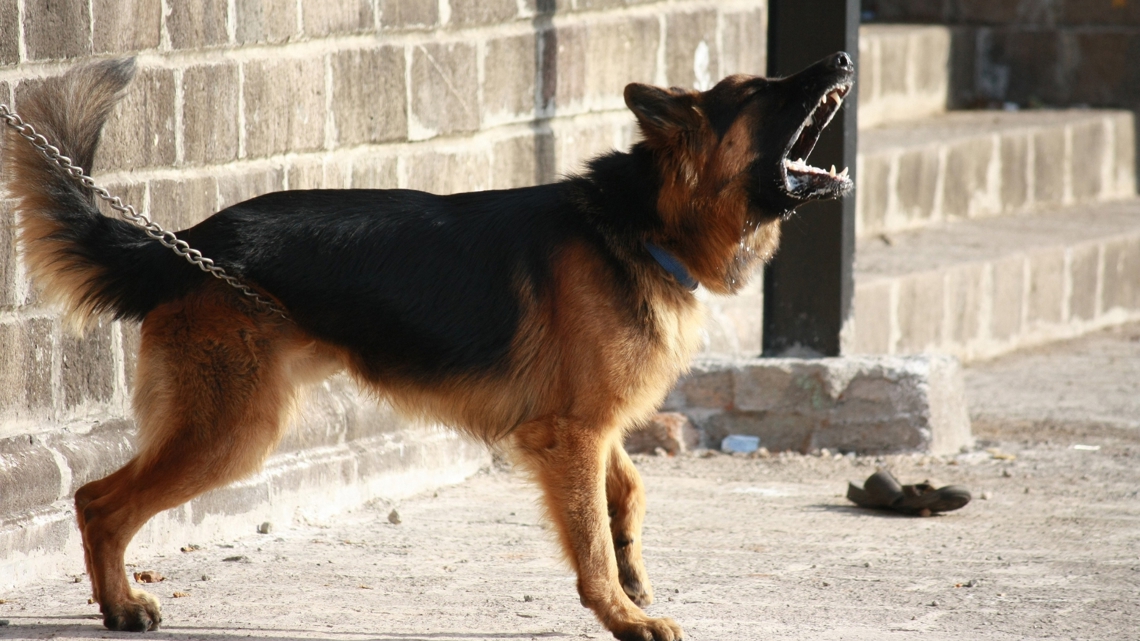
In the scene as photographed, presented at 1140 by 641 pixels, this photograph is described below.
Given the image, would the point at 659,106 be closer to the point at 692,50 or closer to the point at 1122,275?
the point at 692,50

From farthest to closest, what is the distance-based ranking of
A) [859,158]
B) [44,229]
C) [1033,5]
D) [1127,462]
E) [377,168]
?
[1033,5] → [859,158] → [1127,462] → [377,168] → [44,229]

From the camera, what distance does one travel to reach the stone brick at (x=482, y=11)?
639 cm

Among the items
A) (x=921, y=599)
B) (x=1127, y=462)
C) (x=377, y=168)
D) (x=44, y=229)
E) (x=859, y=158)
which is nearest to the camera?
(x=44, y=229)

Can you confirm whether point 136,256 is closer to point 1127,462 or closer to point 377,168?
point 377,168

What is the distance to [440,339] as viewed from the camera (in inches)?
178

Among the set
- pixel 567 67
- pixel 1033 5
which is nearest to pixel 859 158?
pixel 567 67

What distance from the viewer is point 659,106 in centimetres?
444

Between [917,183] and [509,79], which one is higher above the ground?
[509,79]

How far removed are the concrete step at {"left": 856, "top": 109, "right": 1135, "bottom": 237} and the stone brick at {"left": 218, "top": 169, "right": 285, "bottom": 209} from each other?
499cm

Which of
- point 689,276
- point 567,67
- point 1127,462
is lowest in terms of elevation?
point 1127,462

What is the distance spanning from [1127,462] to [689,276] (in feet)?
10.9

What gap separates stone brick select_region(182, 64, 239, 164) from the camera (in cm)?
535

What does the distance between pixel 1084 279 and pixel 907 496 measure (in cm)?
528

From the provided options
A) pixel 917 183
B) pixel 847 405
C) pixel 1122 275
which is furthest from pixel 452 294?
pixel 1122 275
